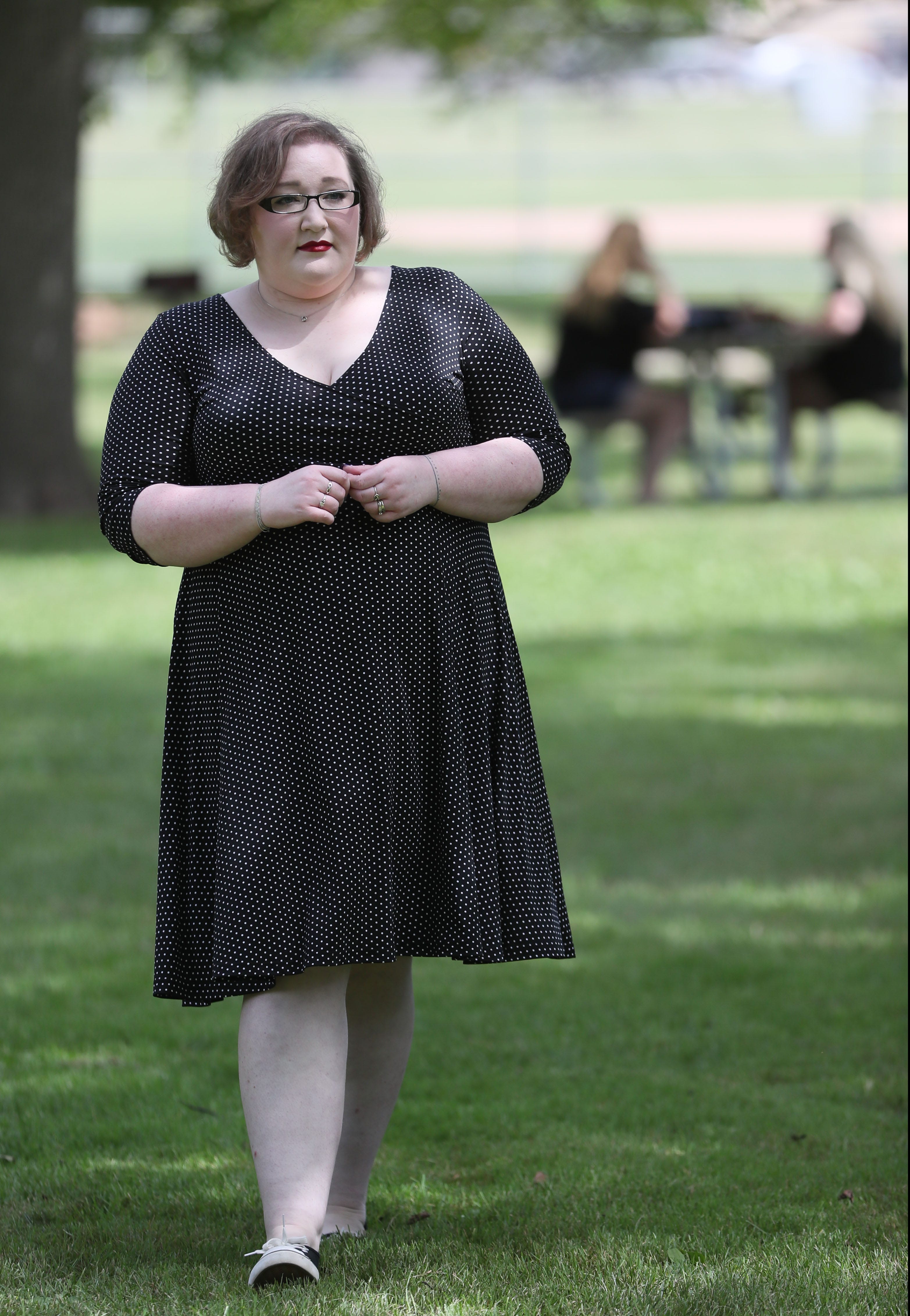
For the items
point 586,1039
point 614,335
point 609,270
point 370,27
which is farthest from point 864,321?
point 586,1039

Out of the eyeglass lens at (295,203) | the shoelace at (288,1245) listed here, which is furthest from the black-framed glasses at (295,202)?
the shoelace at (288,1245)

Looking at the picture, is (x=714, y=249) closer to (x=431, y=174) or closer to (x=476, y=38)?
(x=431, y=174)

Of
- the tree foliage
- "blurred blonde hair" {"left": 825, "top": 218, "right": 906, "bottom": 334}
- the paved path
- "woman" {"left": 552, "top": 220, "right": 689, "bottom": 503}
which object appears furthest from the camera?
the paved path

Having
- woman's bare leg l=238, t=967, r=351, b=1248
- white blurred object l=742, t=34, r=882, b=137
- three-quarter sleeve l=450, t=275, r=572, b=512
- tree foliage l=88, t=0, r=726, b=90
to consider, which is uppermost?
white blurred object l=742, t=34, r=882, b=137

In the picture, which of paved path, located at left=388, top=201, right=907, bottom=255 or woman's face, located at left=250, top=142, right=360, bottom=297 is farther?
paved path, located at left=388, top=201, right=907, bottom=255

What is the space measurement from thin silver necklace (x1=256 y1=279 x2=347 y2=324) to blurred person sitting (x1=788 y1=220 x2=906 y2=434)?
11179 millimetres

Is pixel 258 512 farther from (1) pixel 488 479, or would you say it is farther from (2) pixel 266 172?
(2) pixel 266 172

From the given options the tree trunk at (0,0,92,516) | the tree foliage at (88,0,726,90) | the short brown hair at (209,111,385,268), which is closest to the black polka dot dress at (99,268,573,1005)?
the short brown hair at (209,111,385,268)

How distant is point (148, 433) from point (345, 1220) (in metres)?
1.46

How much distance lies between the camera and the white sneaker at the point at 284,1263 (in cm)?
300

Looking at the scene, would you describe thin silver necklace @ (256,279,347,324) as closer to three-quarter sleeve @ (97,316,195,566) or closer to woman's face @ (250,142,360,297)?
woman's face @ (250,142,360,297)

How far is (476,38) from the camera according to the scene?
1814 cm

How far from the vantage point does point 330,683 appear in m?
3.09

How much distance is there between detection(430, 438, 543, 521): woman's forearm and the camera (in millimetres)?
3109
